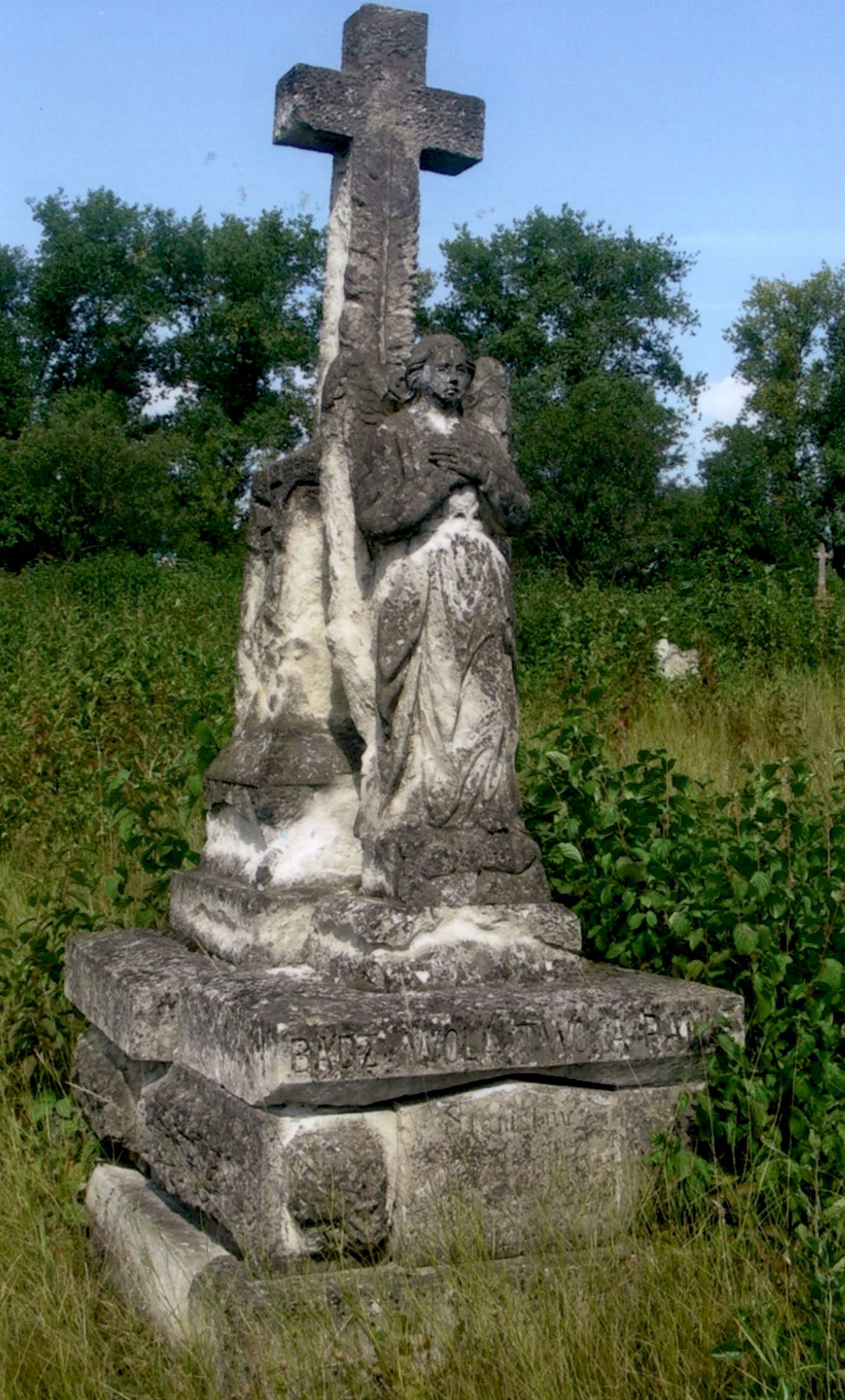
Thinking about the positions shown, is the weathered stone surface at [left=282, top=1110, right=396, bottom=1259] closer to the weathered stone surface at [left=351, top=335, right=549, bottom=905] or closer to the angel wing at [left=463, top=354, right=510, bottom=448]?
the weathered stone surface at [left=351, top=335, right=549, bottom=905]

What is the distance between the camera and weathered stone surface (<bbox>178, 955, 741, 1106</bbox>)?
10.0ft

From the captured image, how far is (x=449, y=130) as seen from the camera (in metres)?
4.27

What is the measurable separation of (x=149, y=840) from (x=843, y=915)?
2315mm

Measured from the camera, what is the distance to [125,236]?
32.4 meters


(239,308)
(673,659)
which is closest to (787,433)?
(239,308)

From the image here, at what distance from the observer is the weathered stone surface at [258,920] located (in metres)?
3.79

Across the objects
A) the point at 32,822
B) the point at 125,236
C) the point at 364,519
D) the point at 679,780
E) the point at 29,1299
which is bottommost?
the point at 29,1299

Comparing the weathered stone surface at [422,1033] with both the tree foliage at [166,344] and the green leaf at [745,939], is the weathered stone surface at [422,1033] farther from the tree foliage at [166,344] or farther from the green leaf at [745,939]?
the tree foliage at [166,344]

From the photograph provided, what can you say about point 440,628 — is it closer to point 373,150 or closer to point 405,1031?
point 405,1031

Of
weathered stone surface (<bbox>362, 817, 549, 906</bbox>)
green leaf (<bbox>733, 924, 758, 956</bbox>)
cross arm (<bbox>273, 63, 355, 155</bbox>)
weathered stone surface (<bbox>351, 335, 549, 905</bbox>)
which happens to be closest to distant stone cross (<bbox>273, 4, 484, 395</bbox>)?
cross arm (<bbox>273, 63, 355, 155</bbox>)

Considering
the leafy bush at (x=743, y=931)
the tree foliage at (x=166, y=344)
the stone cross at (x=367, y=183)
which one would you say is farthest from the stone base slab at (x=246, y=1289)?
the tree foliage at (x=166, y=344)

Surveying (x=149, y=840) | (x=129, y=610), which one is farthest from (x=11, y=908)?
(x=129, y=610)

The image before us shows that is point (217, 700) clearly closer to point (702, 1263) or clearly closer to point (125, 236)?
point (702, 1263)

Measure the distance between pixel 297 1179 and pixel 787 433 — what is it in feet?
114
